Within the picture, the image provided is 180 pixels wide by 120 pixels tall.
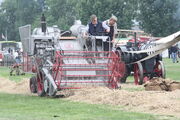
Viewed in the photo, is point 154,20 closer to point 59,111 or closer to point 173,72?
point 173,72

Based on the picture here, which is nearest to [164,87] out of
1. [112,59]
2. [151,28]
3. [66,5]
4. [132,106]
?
[112,59]

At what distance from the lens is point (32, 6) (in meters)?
119

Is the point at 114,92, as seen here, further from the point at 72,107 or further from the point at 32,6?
the point at 32,6

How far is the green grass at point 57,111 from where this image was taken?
10.6 m

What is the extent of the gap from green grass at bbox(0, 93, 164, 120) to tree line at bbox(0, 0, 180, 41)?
57.9 feet

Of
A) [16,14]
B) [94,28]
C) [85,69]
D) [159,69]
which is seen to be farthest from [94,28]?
[16,14]

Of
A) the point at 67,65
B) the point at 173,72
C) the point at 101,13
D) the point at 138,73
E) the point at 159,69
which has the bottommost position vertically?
the point at 173,72

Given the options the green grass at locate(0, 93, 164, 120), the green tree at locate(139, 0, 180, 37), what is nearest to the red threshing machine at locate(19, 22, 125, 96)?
the green grass at locate(0, 93, 164, 120)

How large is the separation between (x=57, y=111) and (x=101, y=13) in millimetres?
60777

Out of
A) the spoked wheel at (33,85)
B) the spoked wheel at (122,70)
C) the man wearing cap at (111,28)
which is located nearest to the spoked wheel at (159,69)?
the spoked wheel at (122,70)

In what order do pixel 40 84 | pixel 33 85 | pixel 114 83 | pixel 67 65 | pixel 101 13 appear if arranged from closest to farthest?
1. pixel 67 65
2. pixel 114 83
3. pixel 40 84
4. pixel 33 85
5. pixel 101 13

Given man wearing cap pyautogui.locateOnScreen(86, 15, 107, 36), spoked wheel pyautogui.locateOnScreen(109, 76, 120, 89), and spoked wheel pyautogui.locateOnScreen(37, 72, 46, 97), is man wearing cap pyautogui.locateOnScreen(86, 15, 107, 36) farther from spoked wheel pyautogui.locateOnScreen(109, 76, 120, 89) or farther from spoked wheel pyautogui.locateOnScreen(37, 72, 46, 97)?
spoked wheel pyautogui.locateOnScreen(37, 72, 46, 97)

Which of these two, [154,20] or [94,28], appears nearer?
[94,28]

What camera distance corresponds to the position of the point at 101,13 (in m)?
72.1
